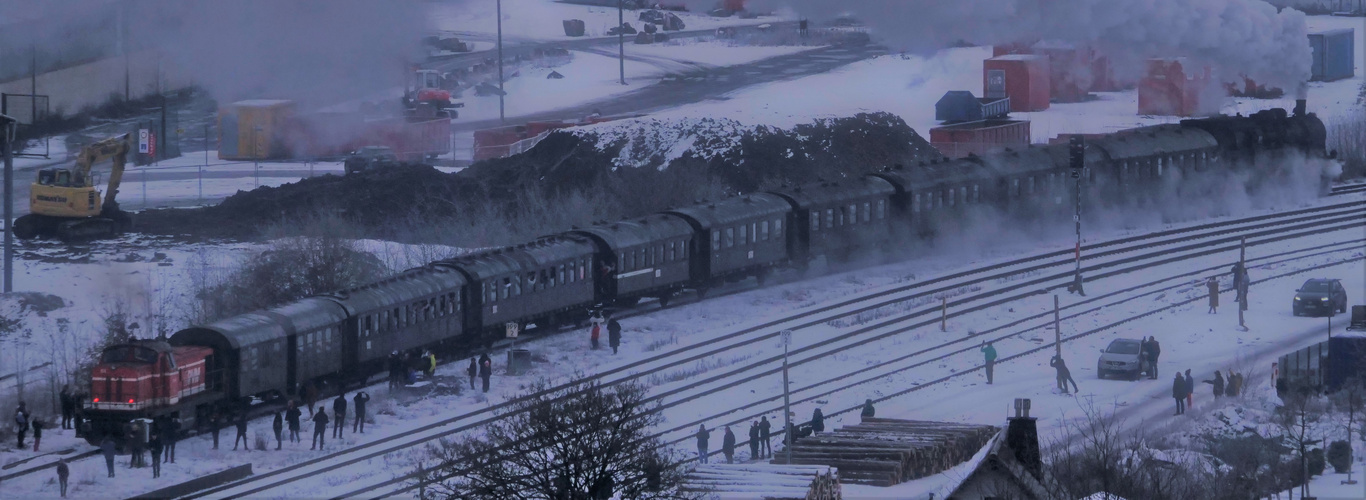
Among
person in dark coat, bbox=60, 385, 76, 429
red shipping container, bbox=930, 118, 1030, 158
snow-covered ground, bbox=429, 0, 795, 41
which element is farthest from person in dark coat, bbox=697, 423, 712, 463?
snow-covered ground, bbox=429, 0, 795, 41

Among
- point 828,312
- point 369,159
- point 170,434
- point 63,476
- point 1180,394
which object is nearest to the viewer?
point 63,476

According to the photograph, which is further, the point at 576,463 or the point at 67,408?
the point at 67,408

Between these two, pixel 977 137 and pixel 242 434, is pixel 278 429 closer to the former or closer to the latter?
pixel 242 434

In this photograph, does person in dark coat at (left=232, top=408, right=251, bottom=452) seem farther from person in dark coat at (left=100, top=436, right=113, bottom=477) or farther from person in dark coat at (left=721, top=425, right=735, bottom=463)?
person in dark coat at (left=721, top=425, right=735, bottom=463)

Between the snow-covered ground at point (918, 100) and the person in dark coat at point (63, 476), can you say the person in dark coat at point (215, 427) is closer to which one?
the person in dark coat at point (63, 476)

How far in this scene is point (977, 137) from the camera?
63344mm

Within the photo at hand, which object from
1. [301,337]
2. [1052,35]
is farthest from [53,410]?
[1052,35]

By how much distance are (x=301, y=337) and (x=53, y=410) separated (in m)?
5.00

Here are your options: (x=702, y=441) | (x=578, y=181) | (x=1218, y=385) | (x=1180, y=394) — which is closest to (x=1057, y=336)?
(x=1218, y=385)

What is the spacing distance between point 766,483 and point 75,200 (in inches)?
1273

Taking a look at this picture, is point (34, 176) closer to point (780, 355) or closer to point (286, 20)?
point (286, 20)

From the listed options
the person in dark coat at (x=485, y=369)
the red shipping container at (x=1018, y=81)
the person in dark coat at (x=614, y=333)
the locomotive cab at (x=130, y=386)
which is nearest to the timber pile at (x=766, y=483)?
the locomotive cab at (x=130, y=386)

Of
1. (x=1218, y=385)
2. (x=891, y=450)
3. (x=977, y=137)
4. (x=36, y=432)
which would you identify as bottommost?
(x=36, y=432)

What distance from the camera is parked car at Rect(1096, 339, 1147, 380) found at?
1438 inches
